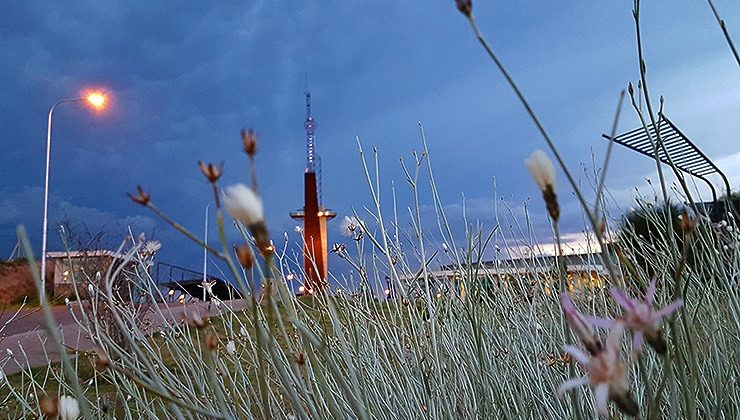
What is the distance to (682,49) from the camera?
175 centimetres

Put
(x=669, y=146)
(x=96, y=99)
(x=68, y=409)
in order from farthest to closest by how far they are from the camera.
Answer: (x=96, y=99) → (x=669, y=146) → (x=68, y=409)

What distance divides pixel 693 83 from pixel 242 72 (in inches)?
580

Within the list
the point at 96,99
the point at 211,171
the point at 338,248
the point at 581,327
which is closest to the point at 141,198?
the point at 211,171

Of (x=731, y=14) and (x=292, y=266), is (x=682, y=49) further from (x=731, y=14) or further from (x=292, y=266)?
(x=292, y=266)

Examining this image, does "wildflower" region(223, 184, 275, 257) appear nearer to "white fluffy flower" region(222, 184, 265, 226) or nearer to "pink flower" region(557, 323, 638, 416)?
"white fluffy flower" region(222, 184, 265, 226)

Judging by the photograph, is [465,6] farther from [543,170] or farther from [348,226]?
[348,226]

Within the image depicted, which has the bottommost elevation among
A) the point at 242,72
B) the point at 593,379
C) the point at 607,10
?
the point at 593,379

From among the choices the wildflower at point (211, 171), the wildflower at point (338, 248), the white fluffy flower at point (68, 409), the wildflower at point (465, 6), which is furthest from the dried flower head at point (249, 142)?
the wildflower at point (338, 248)

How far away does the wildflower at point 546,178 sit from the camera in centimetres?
37

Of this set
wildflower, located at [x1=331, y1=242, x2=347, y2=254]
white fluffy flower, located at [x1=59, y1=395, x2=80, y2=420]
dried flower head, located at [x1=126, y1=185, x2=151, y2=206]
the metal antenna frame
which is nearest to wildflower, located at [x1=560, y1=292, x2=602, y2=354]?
the metal antenna frame

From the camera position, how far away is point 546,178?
1.22 ft

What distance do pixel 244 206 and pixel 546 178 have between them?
0.18 meters

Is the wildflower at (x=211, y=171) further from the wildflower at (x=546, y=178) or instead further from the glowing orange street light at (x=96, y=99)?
the glowing orange street light at (x=96, y=99)

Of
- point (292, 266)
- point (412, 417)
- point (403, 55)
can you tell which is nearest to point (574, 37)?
point (292, 266)
